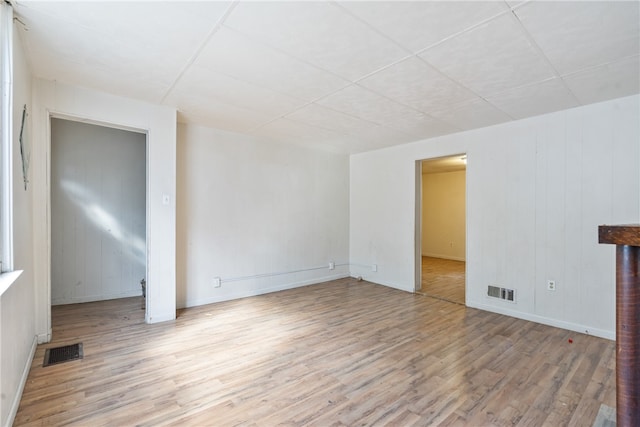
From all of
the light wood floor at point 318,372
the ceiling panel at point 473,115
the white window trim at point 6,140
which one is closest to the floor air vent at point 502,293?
the light wood floor at point 318,372

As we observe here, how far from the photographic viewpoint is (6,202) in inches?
72.7

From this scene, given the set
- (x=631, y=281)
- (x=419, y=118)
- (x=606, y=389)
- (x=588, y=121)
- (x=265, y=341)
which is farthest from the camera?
(x=419, y=118)

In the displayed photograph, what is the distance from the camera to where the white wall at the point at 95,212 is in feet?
13.1

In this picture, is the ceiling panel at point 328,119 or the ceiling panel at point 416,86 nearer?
the ceiling panel at point 416,86

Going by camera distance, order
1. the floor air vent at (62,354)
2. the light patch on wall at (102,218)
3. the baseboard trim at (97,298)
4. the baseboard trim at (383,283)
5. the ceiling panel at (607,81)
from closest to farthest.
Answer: the ceiling panel at (607,81) → the floor air vent at (62,354) → the baseboard trim at (97,298) → the light patch on wall at (102,218) → the baseboard trim at (383,283)

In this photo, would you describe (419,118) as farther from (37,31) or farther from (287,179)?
(37,31)

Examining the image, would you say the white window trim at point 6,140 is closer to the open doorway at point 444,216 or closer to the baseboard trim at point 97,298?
the baseboard trim at point 97,298

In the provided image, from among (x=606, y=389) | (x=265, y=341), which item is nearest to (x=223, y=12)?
(x=265, y=341)

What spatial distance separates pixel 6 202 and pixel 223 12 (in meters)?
1.80

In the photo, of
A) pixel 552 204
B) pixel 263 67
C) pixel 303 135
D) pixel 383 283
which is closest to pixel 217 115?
pixel 303 135

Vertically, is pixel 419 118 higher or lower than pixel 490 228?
higher

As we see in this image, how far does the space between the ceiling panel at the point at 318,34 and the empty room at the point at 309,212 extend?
0.06 feet

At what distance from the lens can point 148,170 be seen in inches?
131

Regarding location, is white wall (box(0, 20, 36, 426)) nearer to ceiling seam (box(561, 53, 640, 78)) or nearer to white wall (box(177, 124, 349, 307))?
white wall (box(177, 124, 349, 307))
